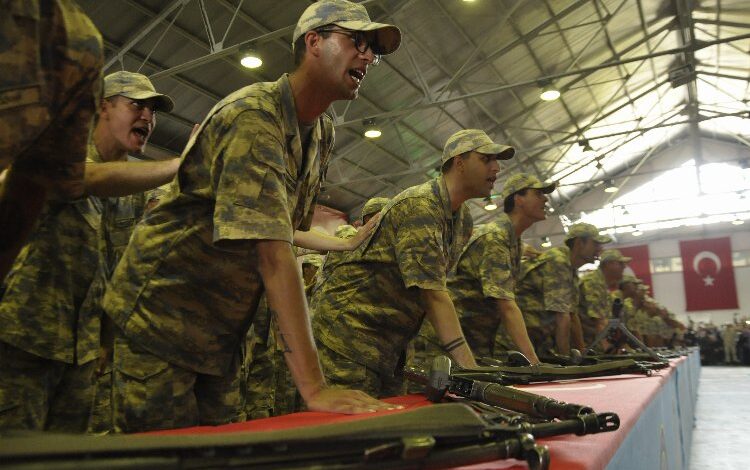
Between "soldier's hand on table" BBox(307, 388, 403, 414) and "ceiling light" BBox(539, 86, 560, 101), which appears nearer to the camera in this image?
"soldier's hand on table" BBox(307, 388, 403, 414)

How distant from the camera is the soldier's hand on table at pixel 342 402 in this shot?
0.98m

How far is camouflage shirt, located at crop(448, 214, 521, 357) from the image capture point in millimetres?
2832

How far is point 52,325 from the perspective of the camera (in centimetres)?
150

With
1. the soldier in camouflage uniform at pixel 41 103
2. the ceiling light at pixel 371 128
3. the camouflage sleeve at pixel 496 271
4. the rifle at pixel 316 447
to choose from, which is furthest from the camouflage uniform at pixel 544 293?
the ceiling light at pixel 371 128

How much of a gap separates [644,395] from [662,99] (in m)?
18.0

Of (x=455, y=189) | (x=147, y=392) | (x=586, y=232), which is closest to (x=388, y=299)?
(x=455, y=189)

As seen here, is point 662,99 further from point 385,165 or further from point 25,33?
point 25,33

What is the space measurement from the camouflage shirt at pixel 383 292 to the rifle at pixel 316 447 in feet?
4.27

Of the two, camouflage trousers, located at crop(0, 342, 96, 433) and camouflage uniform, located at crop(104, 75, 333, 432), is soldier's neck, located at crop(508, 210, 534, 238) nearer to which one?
camouflage uniform, located at crop(104, 75, 333, 432)

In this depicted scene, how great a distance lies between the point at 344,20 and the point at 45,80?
861 mm

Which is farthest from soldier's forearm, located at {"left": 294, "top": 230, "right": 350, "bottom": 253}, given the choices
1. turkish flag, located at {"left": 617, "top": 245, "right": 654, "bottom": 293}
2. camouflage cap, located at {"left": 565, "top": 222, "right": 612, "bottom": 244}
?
turkish flag, located at {"left": 617, "top": 245, "right": 654, "bottom": 293}

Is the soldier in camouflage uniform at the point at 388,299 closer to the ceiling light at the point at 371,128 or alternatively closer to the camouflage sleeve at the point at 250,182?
the camouflage sleeve at the point at 250,182

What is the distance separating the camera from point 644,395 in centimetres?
144

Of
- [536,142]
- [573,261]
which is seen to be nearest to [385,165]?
[536,142]
